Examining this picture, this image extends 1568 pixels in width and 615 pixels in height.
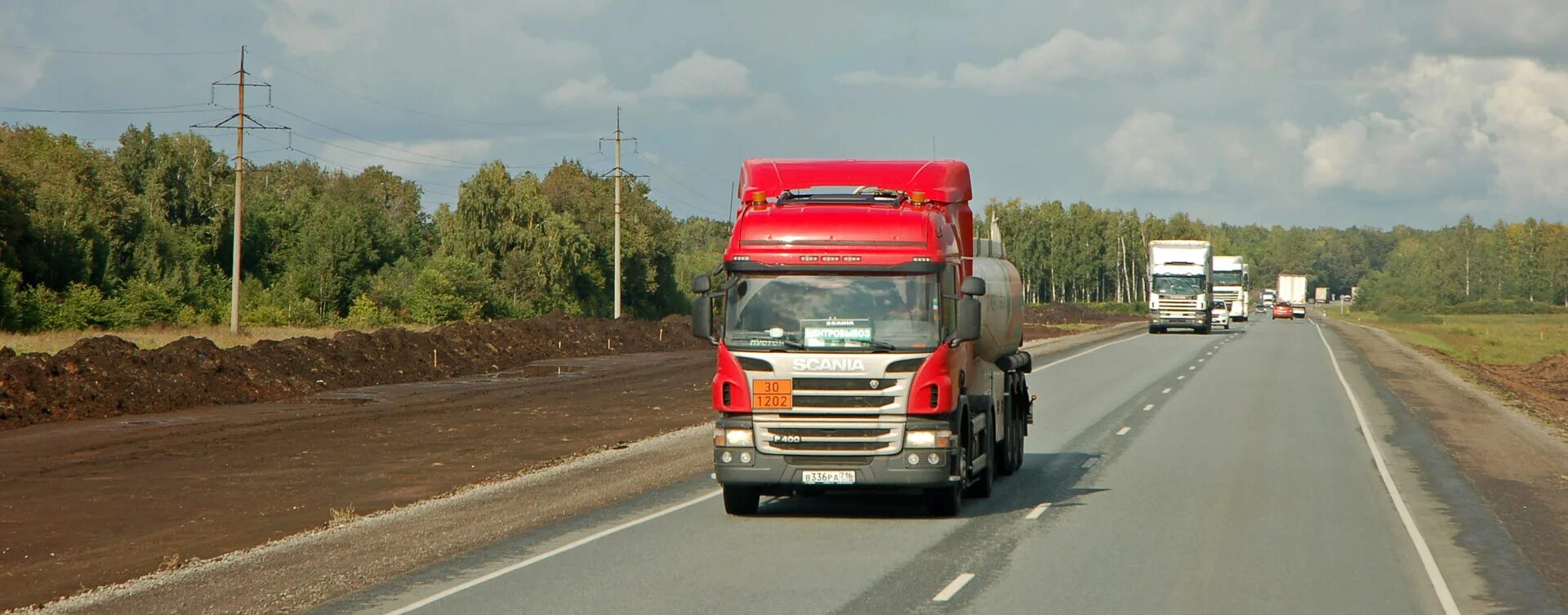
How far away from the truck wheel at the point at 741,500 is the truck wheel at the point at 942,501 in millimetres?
1655

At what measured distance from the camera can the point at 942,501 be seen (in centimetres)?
1428

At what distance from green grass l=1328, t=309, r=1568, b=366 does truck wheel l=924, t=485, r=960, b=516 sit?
52.3 metres

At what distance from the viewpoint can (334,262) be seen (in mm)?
86500

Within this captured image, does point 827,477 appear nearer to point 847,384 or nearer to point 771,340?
point 847,384

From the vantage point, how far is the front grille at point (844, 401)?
531 inches

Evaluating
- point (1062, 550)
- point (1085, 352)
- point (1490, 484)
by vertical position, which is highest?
point (1085, 352)

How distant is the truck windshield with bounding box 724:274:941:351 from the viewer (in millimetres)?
13523

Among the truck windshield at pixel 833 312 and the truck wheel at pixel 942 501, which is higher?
the truck windshield at pixel 833 312

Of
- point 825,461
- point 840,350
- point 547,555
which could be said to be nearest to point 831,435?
point 825,461

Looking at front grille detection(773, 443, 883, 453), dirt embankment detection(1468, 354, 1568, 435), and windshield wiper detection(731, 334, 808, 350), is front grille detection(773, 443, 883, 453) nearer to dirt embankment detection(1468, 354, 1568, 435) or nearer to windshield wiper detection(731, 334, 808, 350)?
windshield wiper detection(731, 334, 808, 350)

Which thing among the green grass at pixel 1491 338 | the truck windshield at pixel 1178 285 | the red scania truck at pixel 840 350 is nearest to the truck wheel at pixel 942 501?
the red scania truck at pixel 840 350

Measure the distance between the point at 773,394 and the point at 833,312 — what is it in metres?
0.94

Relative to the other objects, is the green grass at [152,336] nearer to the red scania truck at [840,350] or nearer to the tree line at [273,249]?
the tree line at [273,249]

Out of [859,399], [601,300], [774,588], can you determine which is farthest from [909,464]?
[601,300]
